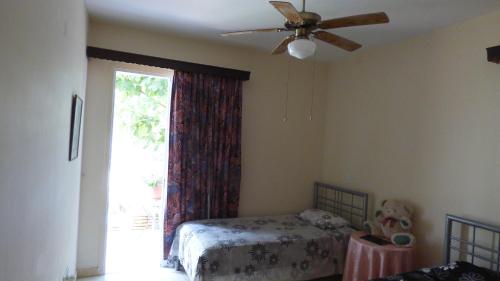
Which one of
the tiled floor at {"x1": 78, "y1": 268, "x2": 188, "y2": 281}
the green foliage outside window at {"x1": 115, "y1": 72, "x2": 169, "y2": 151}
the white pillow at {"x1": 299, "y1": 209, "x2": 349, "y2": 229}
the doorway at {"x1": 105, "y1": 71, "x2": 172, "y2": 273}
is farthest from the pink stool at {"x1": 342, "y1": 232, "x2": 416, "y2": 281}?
the green foliage outside window at {"x1": 115, "y1": 72, "x2": 169, "y2": 151}

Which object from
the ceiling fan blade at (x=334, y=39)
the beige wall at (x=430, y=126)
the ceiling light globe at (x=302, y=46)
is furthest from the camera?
the beige wall at (x=430, y=126)

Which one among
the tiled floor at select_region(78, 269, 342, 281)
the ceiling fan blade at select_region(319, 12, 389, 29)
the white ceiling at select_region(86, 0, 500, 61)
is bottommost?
the tiled floor at select_region(78, 269, 342, 281)

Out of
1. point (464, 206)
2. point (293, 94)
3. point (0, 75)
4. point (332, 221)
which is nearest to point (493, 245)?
point (464, 206)

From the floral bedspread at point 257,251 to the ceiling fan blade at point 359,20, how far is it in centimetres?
194

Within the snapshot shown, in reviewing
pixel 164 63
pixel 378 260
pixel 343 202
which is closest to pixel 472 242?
pixel 378 260

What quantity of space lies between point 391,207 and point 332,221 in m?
0.67

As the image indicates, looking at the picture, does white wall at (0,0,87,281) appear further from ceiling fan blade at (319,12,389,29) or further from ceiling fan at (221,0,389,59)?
ceiling fan blade at (319,12,389,29)

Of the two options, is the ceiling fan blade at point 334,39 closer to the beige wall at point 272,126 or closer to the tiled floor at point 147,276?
the beige wall at point 272,126

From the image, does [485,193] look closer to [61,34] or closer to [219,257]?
[219,257]

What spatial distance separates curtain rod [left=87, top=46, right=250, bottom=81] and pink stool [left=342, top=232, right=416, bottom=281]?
7.01ft

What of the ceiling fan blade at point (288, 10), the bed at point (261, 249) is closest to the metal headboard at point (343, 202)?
the bed at point (261, 249)

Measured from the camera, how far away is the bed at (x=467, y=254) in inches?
82.0

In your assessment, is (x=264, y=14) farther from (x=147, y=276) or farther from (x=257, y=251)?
(x=147, y=276)

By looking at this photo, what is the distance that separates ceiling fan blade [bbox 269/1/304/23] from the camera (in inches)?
66.1
